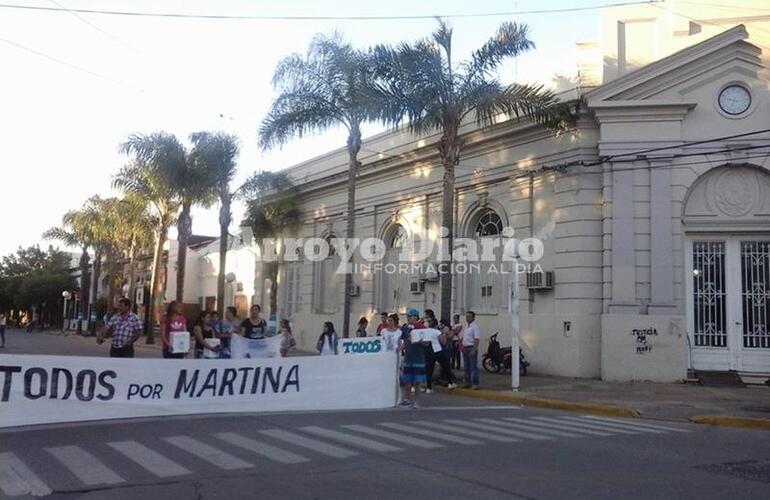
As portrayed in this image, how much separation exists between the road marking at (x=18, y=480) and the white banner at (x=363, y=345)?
8482 millimetres

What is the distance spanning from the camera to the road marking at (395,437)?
9185 millimetres

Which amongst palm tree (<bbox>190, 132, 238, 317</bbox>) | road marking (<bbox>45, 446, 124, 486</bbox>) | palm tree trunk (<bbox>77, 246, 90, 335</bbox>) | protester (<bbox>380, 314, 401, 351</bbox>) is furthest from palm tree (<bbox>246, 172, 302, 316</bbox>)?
palm tree trunk (<bbox>77, 246, 90, 335</bbox>)

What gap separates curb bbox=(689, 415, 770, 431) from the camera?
39.9ft

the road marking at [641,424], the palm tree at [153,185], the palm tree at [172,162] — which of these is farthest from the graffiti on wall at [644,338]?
the palm tree at [153,185]

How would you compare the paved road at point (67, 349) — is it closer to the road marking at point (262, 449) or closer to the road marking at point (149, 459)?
the road marking at point (262, 449)

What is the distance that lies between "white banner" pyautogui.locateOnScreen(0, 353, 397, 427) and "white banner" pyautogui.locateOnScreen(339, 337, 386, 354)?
187cm

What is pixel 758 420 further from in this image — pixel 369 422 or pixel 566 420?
pixel 369 422

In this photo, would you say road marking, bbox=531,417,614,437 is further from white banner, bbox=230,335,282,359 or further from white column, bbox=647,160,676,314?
white column, bbox=647,160,676,314

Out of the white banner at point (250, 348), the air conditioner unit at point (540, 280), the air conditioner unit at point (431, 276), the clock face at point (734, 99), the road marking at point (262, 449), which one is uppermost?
the clock face at point (734, 99)

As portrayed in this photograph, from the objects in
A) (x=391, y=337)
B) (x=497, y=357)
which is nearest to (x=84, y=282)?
(x=497, y=357)

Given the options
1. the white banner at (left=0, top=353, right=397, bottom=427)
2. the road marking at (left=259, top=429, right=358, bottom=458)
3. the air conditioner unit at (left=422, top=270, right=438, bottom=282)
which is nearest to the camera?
the road marking at (left=259, top=429, right=358, bottom=458)

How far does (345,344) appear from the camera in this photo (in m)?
16.8

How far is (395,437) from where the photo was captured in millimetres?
9773

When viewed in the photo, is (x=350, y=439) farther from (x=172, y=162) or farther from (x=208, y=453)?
(x=172, y=162)
